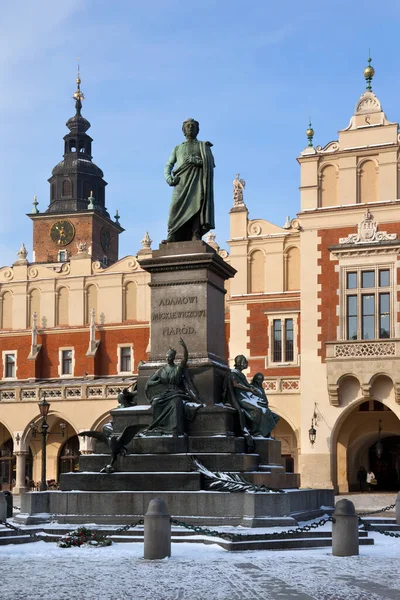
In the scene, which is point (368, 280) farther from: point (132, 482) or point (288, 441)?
point (132, 482)

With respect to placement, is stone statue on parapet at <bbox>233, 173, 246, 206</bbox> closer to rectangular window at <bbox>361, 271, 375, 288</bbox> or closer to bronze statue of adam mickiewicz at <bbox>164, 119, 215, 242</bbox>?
rectangular window at <bbox>361, 271, 375, 288</bbox>

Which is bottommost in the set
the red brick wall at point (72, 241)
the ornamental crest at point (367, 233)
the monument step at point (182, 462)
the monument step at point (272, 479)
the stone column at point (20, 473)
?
the stone column at point (20, 473)

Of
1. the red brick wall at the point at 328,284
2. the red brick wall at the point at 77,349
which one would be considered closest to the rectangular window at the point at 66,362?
the red brick wall at the point at 77,349

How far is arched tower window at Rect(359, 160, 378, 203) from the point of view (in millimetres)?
38781

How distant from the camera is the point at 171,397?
16219 millimetres

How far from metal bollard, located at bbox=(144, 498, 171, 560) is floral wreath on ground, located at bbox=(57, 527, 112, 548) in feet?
4.38

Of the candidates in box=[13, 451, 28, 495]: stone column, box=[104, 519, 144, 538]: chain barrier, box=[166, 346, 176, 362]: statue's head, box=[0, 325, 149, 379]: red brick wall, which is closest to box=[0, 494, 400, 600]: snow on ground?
box=[104, 519, 144, 538]: chain barrier

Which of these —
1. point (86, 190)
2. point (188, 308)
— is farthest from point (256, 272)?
point (86, 190)

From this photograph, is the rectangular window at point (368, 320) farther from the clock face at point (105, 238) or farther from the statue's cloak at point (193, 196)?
the clock face at point (105, 238)

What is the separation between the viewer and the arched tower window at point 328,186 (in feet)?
129

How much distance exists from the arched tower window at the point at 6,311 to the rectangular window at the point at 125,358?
20.0ft

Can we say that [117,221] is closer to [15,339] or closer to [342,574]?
[15,339]

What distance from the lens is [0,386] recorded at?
4772 centimetres

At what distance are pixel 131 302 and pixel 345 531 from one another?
3562 centimetres
